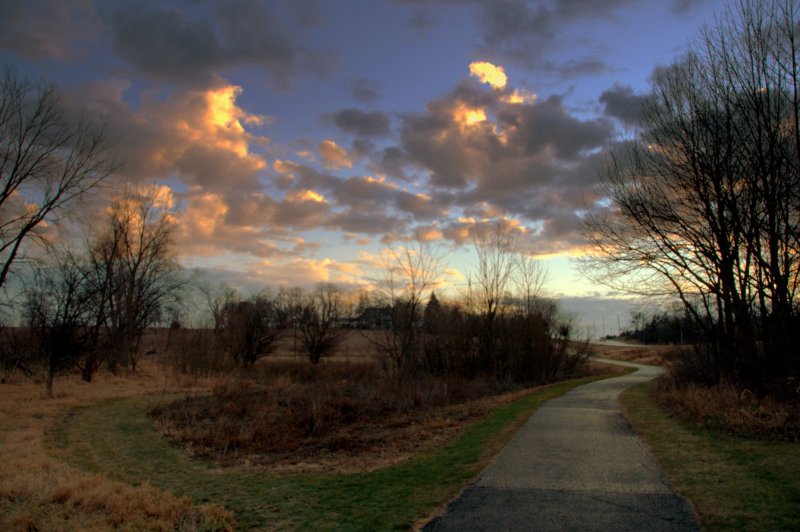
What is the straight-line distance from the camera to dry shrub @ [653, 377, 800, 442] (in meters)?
8.60

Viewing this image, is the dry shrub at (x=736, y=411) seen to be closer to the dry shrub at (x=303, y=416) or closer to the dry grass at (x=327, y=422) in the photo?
the dry grass at (x=327, y=422)

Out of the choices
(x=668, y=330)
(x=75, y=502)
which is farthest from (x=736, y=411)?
(x=668, y=330)

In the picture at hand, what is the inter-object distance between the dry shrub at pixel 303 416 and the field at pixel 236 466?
0.11m

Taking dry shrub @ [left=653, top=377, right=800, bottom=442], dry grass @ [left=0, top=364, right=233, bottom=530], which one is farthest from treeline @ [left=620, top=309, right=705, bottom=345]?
dry grass @ [left=0, top=364, right=233, bottom=530]

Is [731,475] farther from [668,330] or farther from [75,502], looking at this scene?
[668,330]

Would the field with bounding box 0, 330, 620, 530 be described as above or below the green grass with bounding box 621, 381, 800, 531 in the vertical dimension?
below

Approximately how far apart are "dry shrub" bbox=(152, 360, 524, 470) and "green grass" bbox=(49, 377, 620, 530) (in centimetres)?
128

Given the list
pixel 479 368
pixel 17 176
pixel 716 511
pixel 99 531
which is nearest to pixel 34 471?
pixel 99 531

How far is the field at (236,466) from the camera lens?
19.9 feet

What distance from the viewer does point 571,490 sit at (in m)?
6.24

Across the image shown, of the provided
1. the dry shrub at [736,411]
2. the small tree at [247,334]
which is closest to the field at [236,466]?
the dry shrub at [736,411]

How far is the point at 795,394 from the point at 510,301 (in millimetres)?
17782

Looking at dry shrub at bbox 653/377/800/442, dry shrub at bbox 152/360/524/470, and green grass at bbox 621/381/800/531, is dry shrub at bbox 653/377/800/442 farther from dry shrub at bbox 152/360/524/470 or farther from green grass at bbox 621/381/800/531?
dry shrub at bbox 152/360/524/470

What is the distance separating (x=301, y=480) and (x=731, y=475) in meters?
6.81
